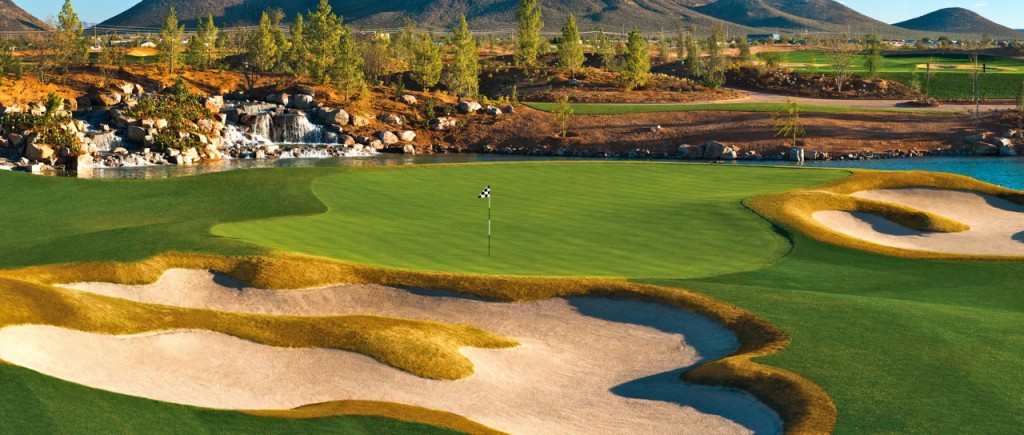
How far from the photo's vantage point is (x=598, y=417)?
16.8 metres

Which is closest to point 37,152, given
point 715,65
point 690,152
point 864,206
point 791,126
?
point 690,152

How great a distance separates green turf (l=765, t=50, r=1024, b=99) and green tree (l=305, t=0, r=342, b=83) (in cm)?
6815

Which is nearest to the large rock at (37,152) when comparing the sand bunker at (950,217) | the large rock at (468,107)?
the large rock at (468,107)

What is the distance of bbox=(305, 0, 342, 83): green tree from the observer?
4227 inches

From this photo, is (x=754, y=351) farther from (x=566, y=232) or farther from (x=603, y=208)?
(x=603, y=208)

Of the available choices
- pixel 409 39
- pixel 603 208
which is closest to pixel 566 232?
pixel 603 208

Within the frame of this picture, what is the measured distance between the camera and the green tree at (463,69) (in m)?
108

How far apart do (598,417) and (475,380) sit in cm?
293

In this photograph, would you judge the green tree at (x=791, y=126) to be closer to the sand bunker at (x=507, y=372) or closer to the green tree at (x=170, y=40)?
the sand bunker at (x=507, y=372)

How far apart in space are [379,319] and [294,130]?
7441 centimetres

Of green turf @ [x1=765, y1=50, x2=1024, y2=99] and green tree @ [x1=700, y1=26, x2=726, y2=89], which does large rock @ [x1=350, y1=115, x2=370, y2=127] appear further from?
green turf @ [x1=765, y1=50, x2=1024, y2=99]

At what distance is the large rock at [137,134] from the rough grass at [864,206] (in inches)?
2291

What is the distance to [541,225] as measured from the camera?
34.7 meters

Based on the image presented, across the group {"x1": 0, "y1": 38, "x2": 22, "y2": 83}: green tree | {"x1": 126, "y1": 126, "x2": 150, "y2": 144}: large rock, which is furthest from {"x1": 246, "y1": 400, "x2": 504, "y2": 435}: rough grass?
{"x1": 0, "y1": 38, "x2": 22, "y2": 83}: green tree
